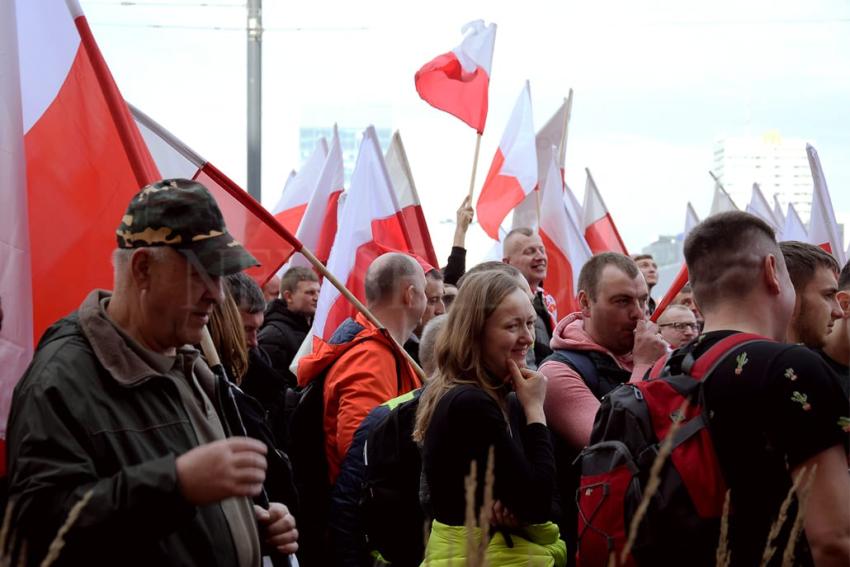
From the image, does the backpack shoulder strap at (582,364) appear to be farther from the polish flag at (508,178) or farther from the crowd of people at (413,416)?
the polish flag at (508,178)

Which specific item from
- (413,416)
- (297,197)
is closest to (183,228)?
(413,416)

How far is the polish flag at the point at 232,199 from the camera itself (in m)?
4.68

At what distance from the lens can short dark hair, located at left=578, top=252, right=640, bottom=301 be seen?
15.1 ft

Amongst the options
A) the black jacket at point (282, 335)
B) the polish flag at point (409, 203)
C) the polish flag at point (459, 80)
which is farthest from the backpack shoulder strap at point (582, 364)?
the polish flag at point (459, 80)

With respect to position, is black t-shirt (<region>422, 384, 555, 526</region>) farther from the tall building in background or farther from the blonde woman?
the tall building in background

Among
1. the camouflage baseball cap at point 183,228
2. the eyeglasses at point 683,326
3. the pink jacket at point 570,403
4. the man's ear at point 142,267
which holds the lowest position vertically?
the eyeglasses at point 683,326

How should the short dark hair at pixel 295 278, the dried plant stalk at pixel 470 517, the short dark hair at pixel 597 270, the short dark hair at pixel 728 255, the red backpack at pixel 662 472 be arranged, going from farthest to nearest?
the short dark hair at pixel 295 278 < the short dark hair at pixel 597 270 < the short dark hair at pixel 728 255 < the red backpack at pixel 662 472 < the dried plant stalk at pixel 470 517

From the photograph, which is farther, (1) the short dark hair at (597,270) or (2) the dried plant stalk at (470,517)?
(1) the short dark hair at (597,270)

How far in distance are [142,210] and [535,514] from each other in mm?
1638

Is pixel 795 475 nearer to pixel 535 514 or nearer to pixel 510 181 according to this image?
pixel 535 514

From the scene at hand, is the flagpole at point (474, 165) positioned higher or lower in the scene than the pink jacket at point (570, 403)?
higher

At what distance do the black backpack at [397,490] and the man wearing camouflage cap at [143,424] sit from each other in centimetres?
150

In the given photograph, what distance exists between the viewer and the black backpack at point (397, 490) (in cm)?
431

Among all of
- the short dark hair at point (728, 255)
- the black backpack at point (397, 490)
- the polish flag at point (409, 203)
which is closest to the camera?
the short dark hair at point (728, 255)
